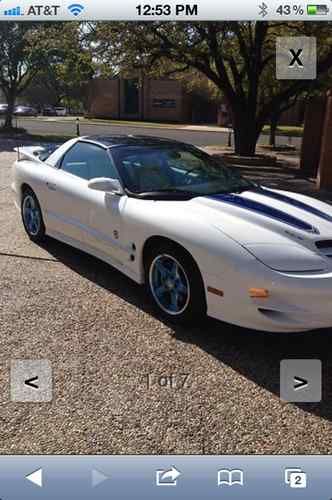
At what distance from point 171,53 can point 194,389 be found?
1164cm

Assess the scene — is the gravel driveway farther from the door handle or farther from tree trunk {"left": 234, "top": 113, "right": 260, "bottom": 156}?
tree trunk {"left": 234, "top": 113, "right": 260, "bottom": 156}

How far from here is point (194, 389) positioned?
96.1 inches

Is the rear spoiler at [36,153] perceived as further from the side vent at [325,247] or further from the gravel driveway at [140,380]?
the side vent at [325,247]

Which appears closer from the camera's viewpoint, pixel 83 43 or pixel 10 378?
pixel 10 378

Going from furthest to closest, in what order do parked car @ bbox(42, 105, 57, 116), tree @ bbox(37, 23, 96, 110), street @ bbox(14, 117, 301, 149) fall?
parked car @ bbox(42, 105, 57, 116) < street @ bbox(14, 117, 301, 149) < tree @ bbox(37, 23, 96, 110)

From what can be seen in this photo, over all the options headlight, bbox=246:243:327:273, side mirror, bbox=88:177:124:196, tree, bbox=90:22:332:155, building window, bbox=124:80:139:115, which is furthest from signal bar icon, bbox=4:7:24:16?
building window, bbox=124:80:139:115

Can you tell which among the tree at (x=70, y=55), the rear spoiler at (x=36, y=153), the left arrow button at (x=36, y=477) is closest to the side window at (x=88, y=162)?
the rear spoiler at (x=36, y=153)

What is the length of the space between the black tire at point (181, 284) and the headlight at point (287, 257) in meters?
0.43

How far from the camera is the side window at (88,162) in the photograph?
389 centimetres

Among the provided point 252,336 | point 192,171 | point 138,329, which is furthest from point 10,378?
point 192,171

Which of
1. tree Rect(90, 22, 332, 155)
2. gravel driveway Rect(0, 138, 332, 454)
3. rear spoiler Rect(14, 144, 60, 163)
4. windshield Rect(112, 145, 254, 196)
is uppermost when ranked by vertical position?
tree Rect(90, 22, 332, 155)

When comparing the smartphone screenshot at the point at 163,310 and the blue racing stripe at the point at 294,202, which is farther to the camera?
the blue racing stripe at the point at 294,202

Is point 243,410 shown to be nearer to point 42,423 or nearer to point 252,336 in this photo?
point 252,336

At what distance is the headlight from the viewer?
2629 mm
